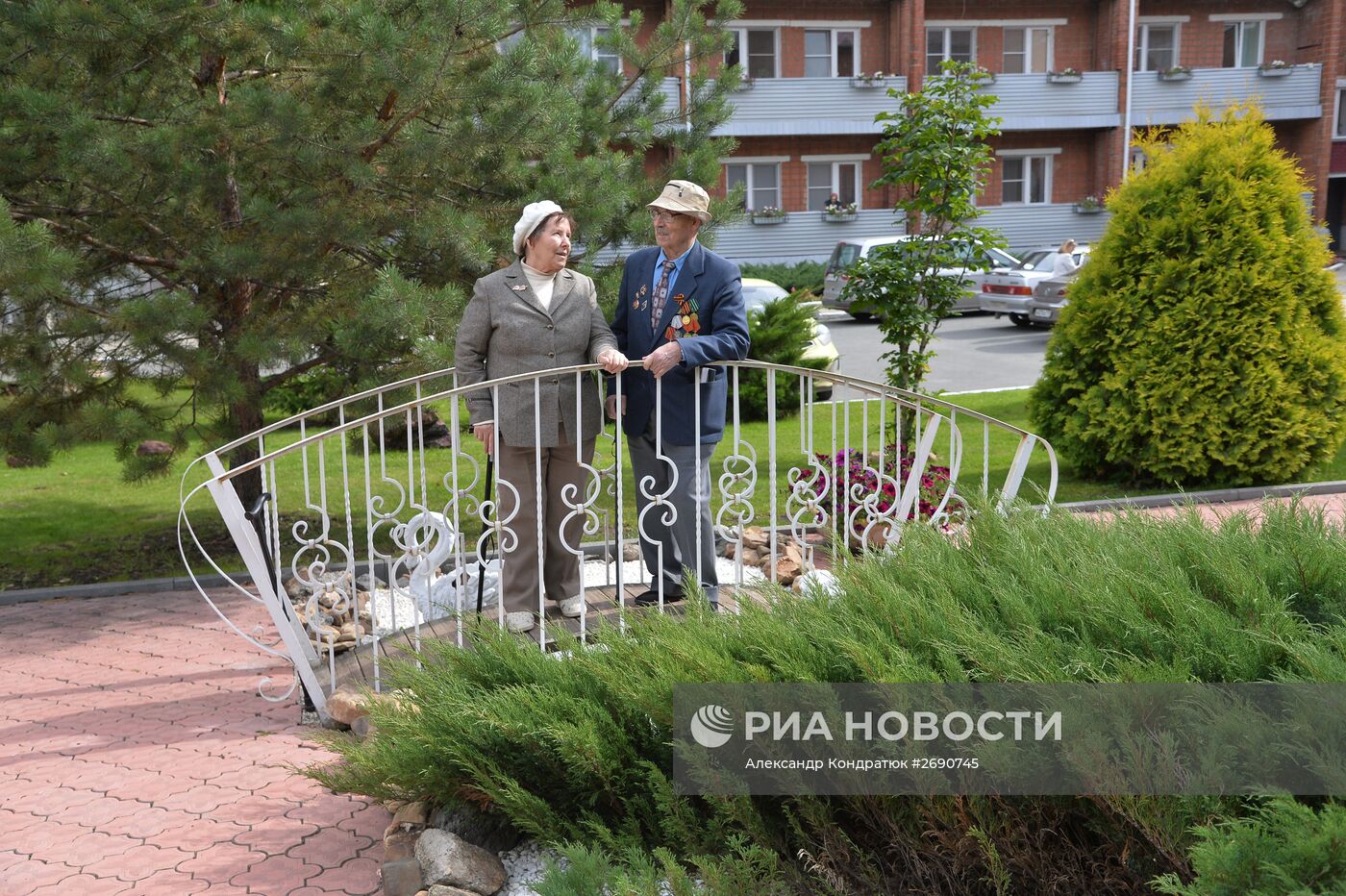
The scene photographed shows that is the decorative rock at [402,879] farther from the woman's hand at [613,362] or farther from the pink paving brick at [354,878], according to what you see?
the woman's hand at [613,362]

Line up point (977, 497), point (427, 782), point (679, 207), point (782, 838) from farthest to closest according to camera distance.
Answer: point (679, 207) → point (977, 497) → point (427, 782) → point (782, 838)

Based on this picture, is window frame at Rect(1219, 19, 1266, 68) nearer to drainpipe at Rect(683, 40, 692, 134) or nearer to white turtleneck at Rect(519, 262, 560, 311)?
drainpipe at Rect(683, 40, 692, 134)

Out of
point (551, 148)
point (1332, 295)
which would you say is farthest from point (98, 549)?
point (1332, 295)

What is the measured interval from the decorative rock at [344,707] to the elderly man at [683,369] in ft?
4.19

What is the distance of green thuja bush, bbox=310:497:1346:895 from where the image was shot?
9.30 feet

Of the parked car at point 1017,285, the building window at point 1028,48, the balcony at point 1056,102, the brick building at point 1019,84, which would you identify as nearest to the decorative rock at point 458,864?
the parked car at point 1017,285

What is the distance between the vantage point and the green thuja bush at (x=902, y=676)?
9.30 feet

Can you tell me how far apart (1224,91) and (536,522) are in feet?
102

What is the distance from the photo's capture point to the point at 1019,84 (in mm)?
29094

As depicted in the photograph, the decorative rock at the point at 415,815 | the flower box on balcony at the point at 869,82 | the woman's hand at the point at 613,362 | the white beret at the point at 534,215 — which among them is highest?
the flower box on balcony at the point at 869,82

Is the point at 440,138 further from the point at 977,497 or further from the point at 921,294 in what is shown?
the point at 977,497

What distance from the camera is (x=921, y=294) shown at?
8.71 meters

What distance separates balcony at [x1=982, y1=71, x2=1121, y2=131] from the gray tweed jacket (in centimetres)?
2640

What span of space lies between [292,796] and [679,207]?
2708 millimetres
